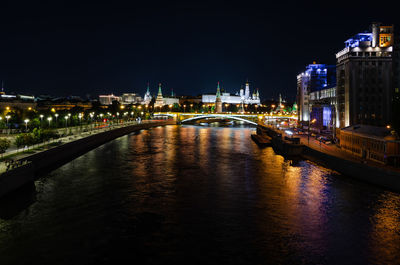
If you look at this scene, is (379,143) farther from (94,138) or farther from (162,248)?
(94,138)

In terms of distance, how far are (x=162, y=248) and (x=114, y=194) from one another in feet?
30.9

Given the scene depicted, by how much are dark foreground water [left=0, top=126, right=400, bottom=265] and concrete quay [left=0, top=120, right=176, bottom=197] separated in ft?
3.63

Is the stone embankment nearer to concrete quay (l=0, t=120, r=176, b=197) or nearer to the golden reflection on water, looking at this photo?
the golden reflection on water

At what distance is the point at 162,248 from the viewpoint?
50.3ft

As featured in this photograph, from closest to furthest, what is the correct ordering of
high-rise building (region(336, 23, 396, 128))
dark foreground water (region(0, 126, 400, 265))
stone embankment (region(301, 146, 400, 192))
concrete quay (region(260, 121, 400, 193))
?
dark foreground water (region(0, 126, 400, 265)) < stone embankment (region(301, 146, 400, 192)) < concrete quay (region(260, 121, 400, 193)) < high-rise building (region(336, 23, 396, 128))

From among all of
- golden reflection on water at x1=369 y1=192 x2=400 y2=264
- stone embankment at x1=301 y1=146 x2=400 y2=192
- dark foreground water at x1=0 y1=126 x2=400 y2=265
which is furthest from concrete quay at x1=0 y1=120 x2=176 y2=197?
stone embankment at x1=301 y1=146 x2=400 y2=192

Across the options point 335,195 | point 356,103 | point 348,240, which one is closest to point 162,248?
point 348,240

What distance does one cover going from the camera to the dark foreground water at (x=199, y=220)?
1477 centimetres

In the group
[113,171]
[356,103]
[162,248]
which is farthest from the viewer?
[356,103]

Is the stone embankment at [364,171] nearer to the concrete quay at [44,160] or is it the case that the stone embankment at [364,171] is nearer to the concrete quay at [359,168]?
the concrete quay at [359,168]

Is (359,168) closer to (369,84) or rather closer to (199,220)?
(199,220)

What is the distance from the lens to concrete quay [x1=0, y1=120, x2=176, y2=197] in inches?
878

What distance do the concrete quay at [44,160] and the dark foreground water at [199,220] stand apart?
3.63 feet

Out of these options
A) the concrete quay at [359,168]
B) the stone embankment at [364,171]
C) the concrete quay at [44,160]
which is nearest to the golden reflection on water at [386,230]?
the stone embankment at [364,171]
